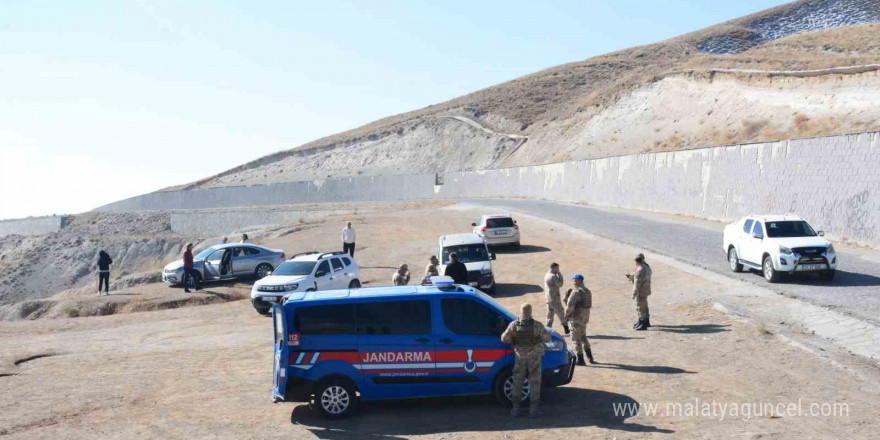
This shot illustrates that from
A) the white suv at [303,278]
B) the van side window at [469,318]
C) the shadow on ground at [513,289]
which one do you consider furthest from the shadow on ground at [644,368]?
the white suv at [303,278]

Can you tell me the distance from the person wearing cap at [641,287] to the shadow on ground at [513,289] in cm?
631

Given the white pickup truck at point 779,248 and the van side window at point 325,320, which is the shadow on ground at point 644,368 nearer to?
the van side window at point 325,320

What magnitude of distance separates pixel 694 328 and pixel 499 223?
15.9m

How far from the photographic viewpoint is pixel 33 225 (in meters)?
96.6

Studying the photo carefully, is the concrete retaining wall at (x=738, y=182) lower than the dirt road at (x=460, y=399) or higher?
higher

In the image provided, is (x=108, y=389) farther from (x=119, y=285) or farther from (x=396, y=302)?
(x=119, y=285)

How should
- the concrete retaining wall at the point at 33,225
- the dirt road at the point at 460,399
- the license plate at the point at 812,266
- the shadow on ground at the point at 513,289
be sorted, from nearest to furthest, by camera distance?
1. the dirt road at the point at 460,399
2. the license plate at the point at 812,266
3. the shadow on ground at the point at 513,289
4. the concrete retaining wall at the point at 33,225

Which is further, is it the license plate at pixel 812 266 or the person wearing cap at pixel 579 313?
the license plate at pixel 812 266

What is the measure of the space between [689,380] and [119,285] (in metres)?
26.4

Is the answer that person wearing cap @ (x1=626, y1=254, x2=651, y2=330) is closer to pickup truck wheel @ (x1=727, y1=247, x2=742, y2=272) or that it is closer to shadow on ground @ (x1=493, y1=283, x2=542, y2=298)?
shadow on ground @ (x1=493, y1=283, x2=542, y2=298)

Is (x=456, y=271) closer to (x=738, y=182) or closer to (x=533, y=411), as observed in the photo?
(x=533, y=411)

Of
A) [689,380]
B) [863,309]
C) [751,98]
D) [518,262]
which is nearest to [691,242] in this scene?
[518,262]

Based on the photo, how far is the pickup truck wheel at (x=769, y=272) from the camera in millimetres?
19688

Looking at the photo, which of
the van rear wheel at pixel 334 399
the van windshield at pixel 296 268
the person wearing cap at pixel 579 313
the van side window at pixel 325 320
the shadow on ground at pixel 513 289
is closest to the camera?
the van rear wheel at pixel 334 399
